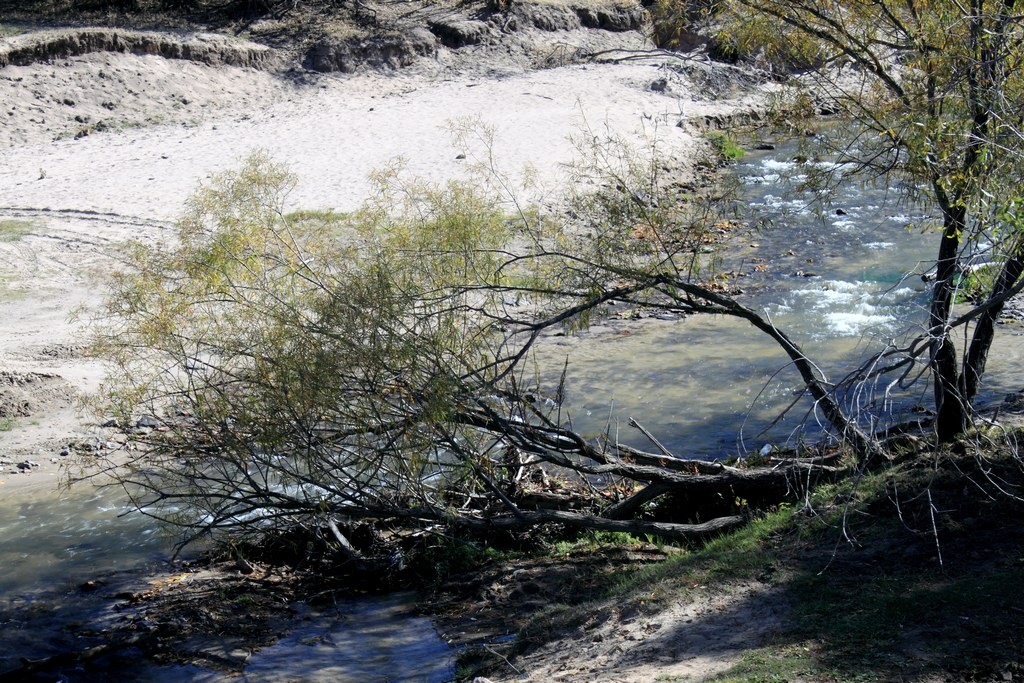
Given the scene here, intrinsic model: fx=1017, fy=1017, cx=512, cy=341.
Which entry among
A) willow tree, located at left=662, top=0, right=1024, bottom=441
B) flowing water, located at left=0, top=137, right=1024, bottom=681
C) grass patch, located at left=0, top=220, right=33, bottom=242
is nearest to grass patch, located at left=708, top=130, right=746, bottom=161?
flowing water, located at left=0, top=137, right=1024, bottom=681

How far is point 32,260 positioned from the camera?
14594mm

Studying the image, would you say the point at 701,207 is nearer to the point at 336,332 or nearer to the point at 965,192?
the point at 965,192

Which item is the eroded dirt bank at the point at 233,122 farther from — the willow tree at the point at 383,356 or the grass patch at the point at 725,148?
the willow tree at the point at 383,356

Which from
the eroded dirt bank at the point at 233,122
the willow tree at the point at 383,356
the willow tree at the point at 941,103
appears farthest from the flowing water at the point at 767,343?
the eroded dirt bank at the point at 233,122

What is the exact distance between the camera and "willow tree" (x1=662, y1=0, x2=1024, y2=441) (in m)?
6.50

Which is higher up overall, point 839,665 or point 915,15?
point 915,15

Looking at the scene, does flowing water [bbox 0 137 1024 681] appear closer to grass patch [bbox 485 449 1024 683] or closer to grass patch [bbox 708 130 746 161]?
grass patch [bbox 485 449 1024 683]

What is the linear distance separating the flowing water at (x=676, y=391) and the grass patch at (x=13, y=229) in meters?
6.67

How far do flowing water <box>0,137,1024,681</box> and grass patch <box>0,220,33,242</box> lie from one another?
667cm

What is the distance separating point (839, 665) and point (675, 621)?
49.1 inches

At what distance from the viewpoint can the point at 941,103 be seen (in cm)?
676

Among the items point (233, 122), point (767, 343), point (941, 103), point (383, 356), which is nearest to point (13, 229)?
point (233, 122)

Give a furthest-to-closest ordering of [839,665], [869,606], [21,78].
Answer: [21,78] < [869,606] < [839,665]

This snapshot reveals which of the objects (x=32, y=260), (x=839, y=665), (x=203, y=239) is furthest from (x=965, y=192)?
(x=32, y=260)
